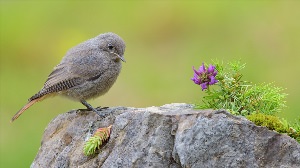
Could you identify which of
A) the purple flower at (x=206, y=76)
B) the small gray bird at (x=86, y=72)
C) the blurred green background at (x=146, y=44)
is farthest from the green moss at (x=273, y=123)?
the blurred green background at (x=146, y=44)

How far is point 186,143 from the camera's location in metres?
7.59

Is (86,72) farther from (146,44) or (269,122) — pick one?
(146,44)

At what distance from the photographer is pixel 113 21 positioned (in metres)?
20.2

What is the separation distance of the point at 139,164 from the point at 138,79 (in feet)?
34.3

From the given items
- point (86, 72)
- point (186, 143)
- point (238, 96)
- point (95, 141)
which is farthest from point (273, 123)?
point (86, 72)

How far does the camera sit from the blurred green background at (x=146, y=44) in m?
17.5

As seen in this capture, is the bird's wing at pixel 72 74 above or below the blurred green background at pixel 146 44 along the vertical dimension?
below

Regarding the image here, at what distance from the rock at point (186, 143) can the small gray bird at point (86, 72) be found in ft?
4.55

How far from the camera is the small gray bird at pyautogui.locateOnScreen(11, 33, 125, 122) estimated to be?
9.98 meters

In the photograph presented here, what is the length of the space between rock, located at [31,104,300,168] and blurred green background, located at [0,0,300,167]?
27.4ft

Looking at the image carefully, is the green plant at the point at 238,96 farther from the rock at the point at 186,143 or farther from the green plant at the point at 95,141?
the green plant at the point at 95,141

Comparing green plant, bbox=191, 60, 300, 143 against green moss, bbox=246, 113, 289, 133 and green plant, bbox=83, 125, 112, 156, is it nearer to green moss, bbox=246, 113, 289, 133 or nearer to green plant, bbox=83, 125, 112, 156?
green moss, bbox=246, 113, 289, 133

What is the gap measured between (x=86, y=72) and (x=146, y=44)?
941 cm

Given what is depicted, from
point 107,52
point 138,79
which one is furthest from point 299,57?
point 107,52
